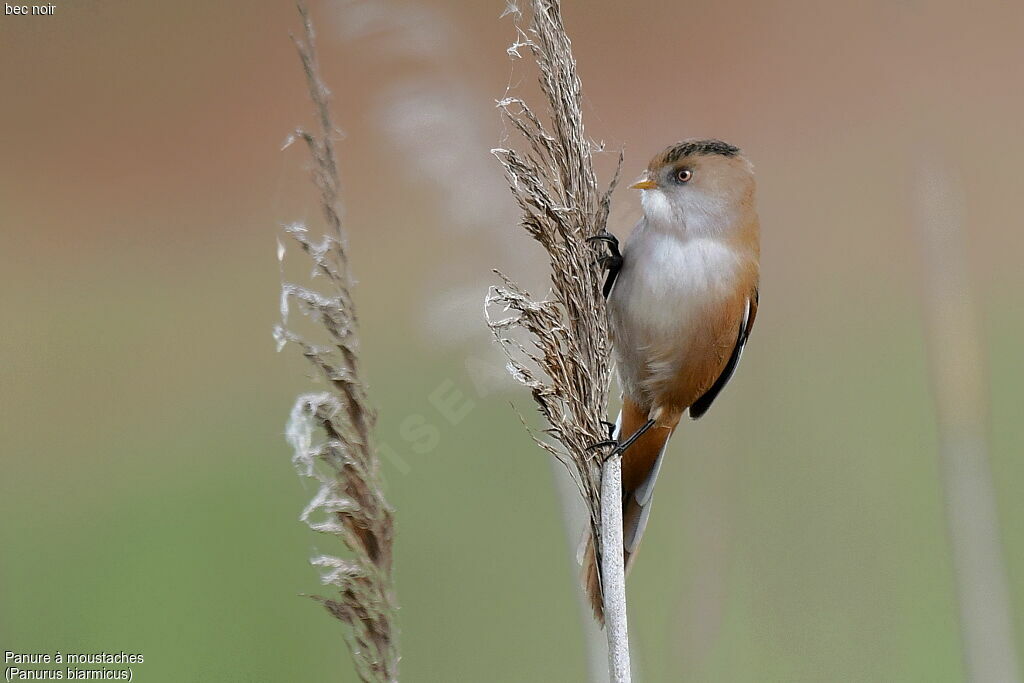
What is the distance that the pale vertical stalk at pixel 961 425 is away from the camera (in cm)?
195

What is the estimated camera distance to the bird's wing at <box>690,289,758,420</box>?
91.9 inches

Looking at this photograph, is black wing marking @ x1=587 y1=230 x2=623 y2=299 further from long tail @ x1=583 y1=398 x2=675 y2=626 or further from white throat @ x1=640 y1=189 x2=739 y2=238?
long tail @ x1=583 y1=398 x2=675 y2=626

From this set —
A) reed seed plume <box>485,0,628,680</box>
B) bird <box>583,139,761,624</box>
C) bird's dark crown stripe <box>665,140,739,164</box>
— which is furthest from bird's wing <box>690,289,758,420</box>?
reed seed plume <box>485,0,628,680</box>

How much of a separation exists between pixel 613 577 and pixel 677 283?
908mm

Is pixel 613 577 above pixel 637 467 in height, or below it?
below

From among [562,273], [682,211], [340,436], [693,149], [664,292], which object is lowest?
[340,436]

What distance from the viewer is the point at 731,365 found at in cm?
240

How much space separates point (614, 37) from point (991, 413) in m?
2.98

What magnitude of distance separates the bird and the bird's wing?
0.05m

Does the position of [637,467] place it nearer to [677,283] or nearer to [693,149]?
[677,283]

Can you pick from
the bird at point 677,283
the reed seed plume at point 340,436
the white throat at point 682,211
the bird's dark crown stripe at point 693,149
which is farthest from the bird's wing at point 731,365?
the reed seed plume at point 340,436

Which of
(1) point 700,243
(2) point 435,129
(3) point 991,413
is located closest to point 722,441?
(1) point 700,243

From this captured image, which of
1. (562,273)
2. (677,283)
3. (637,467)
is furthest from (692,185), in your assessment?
(562,273)

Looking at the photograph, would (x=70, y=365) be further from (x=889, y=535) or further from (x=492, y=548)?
(x=889, y=535)
